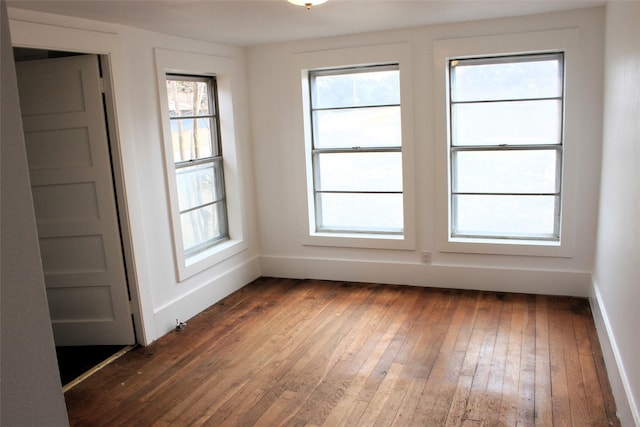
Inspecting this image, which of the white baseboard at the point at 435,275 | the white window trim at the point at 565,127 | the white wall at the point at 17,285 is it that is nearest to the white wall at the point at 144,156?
the white baseboard at the point at 435,275

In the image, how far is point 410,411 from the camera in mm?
2848

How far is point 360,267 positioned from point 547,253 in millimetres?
1630

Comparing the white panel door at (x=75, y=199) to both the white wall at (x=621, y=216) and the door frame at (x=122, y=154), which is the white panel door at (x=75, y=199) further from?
the white wall at (x=621, y=216)

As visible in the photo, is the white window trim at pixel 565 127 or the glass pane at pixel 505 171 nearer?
the white window trim at pixel 565 127

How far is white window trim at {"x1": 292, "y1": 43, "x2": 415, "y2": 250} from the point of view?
15.0 feet

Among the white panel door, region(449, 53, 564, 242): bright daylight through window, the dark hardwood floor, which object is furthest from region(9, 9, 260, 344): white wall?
region(449, 53, 564, 242): bright daylight through window

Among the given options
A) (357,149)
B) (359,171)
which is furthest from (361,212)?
(357,149)

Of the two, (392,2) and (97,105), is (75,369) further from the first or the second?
(392,2)

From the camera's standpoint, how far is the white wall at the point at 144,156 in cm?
338

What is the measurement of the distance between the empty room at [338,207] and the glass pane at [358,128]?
0.7 inches

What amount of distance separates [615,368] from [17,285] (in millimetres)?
2958

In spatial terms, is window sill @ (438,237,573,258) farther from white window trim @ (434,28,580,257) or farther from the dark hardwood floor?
the dark hardwood floor

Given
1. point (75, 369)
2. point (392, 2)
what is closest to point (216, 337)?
point (75, 369)

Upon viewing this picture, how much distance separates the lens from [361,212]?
5.10 meters
